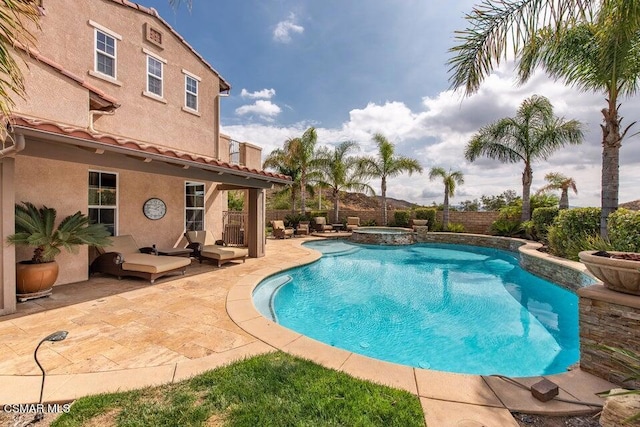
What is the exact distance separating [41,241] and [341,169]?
20010 mm

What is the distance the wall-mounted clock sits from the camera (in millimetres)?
9938

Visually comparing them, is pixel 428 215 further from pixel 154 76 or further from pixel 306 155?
pixel 154 76

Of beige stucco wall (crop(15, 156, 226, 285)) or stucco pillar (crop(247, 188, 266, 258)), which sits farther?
stucco pillar (crop(247, 188, 266, 258))

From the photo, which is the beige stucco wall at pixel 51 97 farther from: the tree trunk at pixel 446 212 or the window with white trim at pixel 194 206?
the tree trunk at pixel 446 212

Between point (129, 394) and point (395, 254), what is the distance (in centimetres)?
1387

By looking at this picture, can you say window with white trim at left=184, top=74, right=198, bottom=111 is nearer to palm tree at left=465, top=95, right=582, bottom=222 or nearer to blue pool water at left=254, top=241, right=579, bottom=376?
blue pool water at left=254, top=241, right=579, bottom=376

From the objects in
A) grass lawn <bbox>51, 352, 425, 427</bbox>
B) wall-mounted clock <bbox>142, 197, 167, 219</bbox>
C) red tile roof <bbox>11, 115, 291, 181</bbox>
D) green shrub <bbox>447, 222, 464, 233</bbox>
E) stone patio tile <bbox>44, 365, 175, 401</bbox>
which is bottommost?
stone patio tile <bbox>44, 365, 175, 401</bbox>

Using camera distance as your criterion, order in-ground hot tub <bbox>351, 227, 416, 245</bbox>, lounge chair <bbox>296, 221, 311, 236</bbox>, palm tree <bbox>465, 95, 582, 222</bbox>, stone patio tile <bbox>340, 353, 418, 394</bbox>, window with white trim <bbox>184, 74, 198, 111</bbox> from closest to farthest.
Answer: stone patio tile <bbox>340, 353, 418, 394</bbox> → window with white trim <bbox>184, 74, 198, 111</bbox> → palm tree <bbox>465, 95, 582, 222</bbox> → in-ground hot tub <bbox>351, 227, 416, 245</bbox> → lounge chair <bbox>296, 221, 311, 236</bbox>

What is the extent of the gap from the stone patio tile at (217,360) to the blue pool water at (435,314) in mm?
1884

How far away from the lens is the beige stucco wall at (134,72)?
827 cm

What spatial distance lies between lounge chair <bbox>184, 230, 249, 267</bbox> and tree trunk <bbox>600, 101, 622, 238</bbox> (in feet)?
39.7

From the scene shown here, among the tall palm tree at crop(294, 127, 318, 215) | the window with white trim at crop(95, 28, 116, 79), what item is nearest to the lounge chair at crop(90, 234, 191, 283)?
the window with white trim at crop(95, 28, 116, 79)

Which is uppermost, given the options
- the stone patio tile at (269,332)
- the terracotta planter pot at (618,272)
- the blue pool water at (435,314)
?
the terracotta planter pot at (618,272)

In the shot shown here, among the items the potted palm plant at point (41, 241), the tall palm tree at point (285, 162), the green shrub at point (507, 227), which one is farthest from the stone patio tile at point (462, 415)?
the tall palm tree at point (285, 162)
